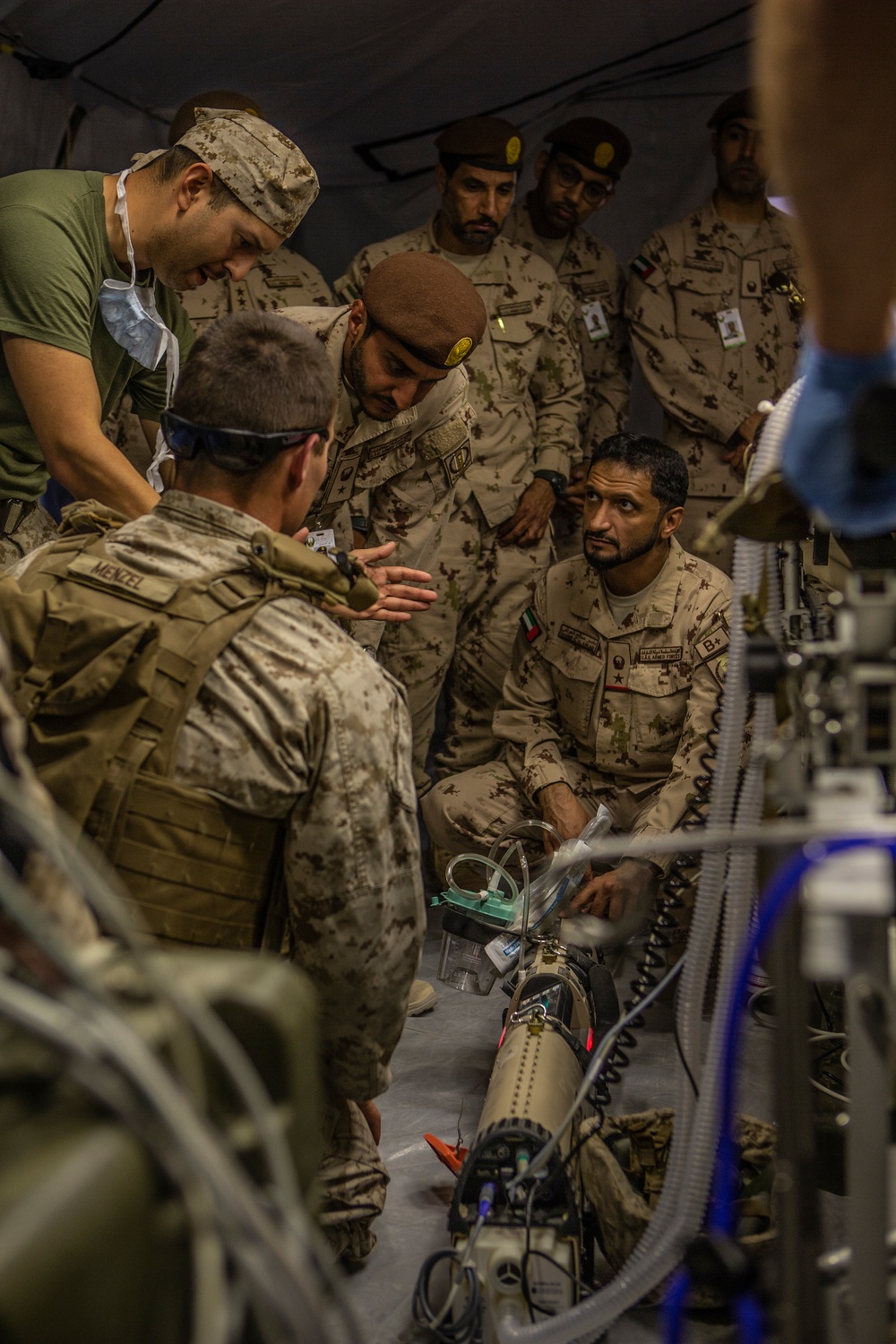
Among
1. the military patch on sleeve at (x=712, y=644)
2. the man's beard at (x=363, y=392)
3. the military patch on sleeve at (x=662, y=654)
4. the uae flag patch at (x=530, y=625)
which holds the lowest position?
the uae flag patch at (x=530, y=625)

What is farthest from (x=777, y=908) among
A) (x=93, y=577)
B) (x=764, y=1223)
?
(x=764, y=1223)

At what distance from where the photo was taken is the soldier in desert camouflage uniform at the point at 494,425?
4254 millimetres

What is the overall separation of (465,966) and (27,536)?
1387mm

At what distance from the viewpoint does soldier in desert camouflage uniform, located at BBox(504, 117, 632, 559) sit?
180 inches

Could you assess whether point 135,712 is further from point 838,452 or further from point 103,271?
point 103,271

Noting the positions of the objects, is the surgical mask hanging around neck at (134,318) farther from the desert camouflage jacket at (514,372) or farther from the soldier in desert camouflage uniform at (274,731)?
the desert camouflage jacket at (514,372)

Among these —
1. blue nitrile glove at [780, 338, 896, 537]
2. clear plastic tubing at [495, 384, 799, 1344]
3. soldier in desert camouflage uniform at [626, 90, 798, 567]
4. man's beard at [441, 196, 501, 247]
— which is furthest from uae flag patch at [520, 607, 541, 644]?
blue nitrile glove at [780, 338, 896, 537]

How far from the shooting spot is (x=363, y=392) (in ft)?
10.00

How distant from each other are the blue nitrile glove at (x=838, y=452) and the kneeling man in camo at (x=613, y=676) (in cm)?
239

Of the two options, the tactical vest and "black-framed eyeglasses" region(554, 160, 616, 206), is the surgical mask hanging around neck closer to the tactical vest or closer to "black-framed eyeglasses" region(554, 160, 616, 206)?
the tactical vest

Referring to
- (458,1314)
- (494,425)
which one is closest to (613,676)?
(494,425)

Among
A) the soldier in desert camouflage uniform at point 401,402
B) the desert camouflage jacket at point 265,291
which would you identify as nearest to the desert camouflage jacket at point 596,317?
the desert camouflage jacket at point 265,291

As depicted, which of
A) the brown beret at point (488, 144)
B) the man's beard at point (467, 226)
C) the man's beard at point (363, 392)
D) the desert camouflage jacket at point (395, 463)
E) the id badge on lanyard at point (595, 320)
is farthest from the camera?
the id badge on lanyard at point (595, 320)

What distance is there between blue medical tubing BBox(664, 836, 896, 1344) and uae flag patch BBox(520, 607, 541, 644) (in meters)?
2.59
